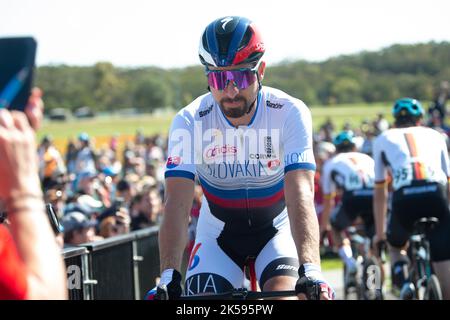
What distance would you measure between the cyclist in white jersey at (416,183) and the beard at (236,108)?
3743 mm

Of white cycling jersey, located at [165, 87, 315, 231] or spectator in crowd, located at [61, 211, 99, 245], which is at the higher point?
white cycling jersey, located at [165, 87, 315, 231]

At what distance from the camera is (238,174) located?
209 inches

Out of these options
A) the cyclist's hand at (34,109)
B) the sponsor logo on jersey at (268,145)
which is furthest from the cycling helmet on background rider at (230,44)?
the cyclist's hand at (34,109)

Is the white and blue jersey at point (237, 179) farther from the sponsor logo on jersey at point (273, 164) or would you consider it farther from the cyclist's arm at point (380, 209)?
the cyclist's arm at point (380, 209)

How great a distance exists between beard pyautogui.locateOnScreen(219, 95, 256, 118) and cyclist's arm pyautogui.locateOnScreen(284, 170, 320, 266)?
1.59ft

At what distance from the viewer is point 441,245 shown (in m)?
8.26

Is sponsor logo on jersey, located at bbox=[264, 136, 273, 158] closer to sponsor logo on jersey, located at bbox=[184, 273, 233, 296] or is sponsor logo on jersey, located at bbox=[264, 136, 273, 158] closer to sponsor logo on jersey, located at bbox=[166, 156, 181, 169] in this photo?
sponsor logo on jersey, located at bbox=[166, 156, 181, 169]

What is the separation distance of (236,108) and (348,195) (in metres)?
7.08

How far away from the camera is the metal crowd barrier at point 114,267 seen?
6.79m

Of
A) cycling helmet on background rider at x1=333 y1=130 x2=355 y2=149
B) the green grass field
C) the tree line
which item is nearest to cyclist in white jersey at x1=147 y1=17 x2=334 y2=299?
cycling helmet on background rider at x1=333 y1=130 x2=355 y2=149

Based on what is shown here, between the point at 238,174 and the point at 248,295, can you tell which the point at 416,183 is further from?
the point at 248,295

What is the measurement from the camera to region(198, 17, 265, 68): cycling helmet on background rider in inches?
189

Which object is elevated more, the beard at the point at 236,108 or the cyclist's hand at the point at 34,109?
the beard at the point at 236,108

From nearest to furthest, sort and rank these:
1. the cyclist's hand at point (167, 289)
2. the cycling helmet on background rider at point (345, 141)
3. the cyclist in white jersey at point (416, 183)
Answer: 1. the cyclist's hand at point (167, 289)
2. the cyclist in white jersey at point (416, 183)
3. the cycling helmet on background rider at point (345, 141)
